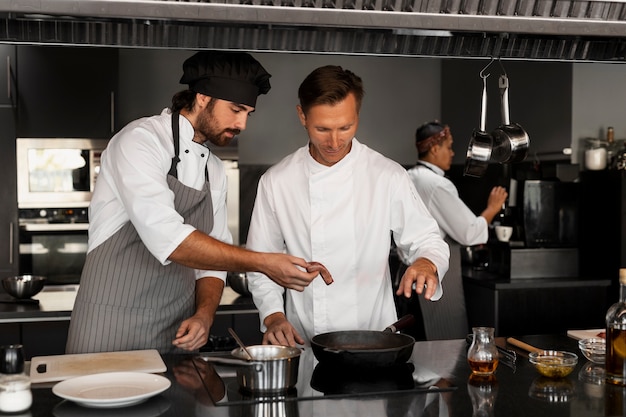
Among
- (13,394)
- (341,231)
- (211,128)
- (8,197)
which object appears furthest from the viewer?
(8,197)

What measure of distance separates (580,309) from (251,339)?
228 centimetres

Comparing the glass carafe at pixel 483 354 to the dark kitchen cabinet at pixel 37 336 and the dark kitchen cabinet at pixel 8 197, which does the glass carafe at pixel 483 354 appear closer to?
the dark kitchen cabinet at pixel 37 336

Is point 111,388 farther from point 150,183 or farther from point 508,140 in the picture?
point 508,140

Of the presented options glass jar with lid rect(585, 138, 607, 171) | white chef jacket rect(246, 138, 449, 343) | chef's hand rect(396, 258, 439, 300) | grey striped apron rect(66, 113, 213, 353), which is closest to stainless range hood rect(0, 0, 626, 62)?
grey striped apron rect(66, 113, 213, 353)

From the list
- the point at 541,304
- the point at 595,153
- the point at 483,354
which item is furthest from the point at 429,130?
the point at 483,354

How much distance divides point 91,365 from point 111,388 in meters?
0.26

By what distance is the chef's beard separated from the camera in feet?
8.66

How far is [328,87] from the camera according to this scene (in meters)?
2.67

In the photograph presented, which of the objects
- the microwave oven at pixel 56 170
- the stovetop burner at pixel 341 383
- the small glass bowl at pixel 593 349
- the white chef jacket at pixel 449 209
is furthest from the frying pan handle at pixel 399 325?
the microwave oven at pixel 56 170

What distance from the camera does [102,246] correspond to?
102 inches

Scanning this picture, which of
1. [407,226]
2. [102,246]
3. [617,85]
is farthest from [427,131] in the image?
[102,246]

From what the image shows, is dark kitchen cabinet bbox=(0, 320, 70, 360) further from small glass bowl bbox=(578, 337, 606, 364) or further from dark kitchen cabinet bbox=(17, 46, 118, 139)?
small glass bowl bbox=(578, 337, 606, 364)

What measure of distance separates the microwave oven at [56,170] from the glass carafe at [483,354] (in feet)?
13.8

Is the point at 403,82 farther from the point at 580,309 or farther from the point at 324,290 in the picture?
the point at 324,290
